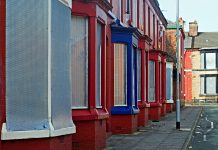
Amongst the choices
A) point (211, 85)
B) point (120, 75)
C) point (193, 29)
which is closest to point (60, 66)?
point (120, 75)

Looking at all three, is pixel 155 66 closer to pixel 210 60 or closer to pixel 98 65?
pixel 98 65

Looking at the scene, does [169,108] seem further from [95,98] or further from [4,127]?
[4,127]

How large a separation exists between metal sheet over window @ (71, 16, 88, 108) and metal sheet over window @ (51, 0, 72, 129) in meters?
1.52

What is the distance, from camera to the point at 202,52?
73.6 meters

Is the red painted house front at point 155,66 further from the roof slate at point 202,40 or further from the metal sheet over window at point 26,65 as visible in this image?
the roof slate at point 202,40

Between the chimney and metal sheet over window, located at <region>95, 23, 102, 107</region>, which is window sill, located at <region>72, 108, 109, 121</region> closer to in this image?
metal sheet over window, located at <region>95, 23, 102, 107</region>

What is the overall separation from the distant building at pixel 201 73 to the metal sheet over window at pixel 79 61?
2270 inches

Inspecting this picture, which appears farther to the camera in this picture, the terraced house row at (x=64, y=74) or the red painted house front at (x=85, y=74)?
the red painted house front at (x=85, y=74)

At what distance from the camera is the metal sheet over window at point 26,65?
10211mm

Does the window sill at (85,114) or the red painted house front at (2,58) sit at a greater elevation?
the red painted house front at (2,58)

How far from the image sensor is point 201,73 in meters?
72.0

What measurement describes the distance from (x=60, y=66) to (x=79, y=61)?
240cm

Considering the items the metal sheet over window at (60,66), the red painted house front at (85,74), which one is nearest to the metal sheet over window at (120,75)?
the red painted house front at (85,74)

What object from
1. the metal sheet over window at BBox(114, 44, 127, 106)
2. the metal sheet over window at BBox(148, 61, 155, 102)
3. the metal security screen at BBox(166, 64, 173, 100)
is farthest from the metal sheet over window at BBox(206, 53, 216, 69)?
the metal sheet over window at BBox(114, 44, 127, 106)
